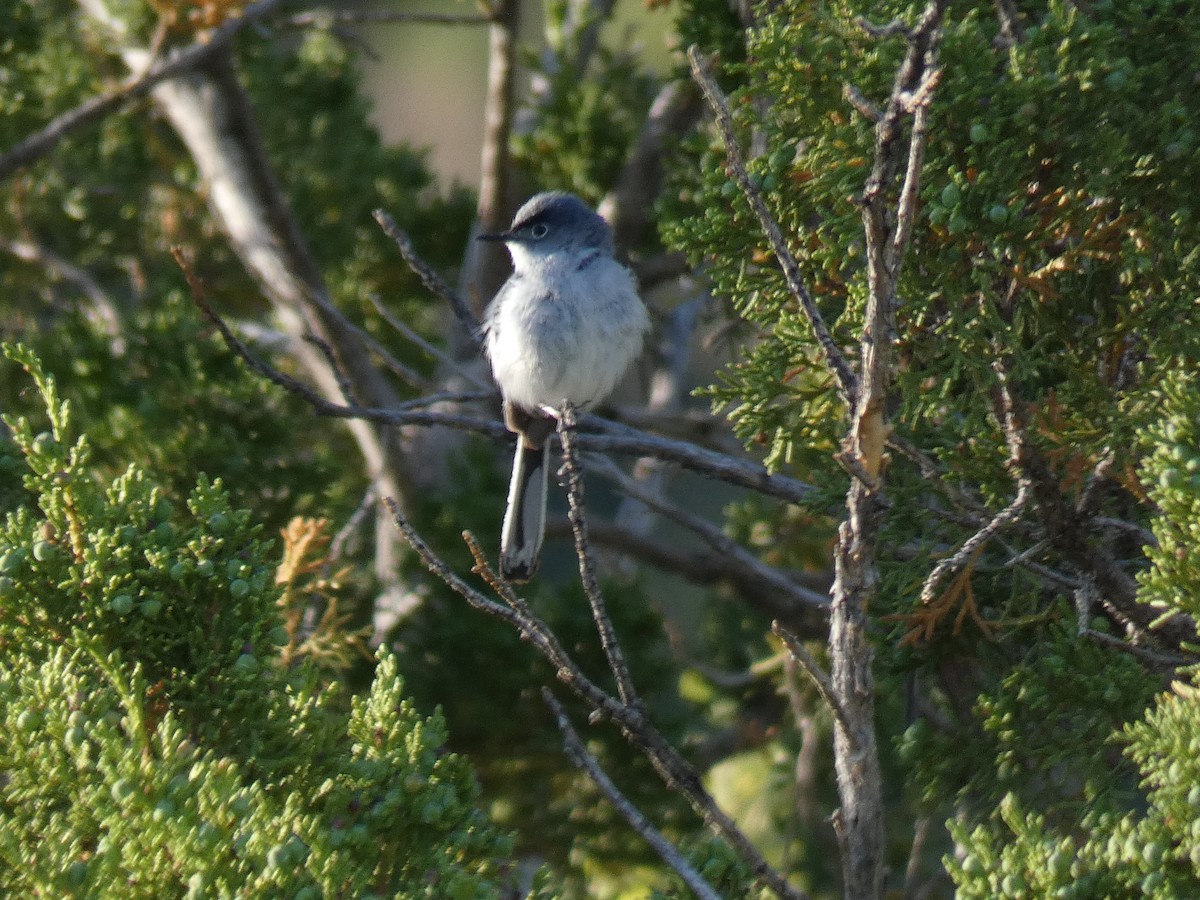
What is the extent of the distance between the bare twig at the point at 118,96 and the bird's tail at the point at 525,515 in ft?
4.87

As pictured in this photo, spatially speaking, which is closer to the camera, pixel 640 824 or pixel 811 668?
pixel 811 668

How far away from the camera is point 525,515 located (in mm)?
4035

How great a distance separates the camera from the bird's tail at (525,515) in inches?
154

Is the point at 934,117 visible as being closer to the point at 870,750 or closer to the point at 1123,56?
the point at 1123,56

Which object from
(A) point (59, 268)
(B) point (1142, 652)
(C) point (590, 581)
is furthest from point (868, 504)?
(A) point (59, 268)

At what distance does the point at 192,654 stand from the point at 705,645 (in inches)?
149

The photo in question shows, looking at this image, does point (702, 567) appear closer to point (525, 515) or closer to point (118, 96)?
point (525, 515)

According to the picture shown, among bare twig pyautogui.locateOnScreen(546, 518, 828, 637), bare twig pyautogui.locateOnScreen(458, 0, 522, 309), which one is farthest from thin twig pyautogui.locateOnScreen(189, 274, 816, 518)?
bare twig pyautogui.locateOnScreen(458, 0, 522, 309)

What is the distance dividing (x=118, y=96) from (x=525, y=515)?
172cm

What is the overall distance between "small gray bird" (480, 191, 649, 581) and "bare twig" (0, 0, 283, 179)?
0.96 m

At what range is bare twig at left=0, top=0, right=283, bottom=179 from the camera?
3891mm

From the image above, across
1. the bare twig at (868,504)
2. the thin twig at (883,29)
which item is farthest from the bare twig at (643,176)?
the thin twig at (883,29)

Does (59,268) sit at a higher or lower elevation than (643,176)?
higher

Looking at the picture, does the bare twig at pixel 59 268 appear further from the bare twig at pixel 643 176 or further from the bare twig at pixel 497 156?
the bare twig at pixel 643 176
